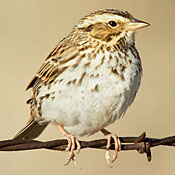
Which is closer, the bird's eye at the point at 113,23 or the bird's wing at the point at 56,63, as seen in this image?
the bird's wing at the point at 56,63

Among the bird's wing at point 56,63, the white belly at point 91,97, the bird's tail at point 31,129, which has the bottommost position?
the bird's tail at point 31,129

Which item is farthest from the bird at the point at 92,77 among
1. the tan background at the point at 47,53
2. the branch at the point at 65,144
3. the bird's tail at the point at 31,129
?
the tan background at the point at 47,53

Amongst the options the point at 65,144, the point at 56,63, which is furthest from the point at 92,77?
the point at 65,144

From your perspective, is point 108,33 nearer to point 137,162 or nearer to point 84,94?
point 84,94

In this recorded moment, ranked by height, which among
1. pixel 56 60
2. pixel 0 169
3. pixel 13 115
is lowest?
pixel 0 169

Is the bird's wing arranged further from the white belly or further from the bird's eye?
the bird's eye

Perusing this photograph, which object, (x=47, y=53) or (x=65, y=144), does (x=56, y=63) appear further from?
(x=47, y=53)

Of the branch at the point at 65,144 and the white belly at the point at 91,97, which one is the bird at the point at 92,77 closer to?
the white belly at the point at 91,97
